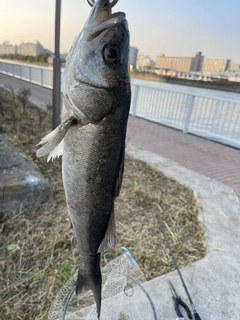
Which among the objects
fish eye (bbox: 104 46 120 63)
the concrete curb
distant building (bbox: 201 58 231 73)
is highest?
distant building (bbox: 201 58 231 73)

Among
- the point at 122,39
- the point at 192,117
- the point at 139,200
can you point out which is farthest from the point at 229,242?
the point at 192,117

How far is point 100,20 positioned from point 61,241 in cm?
222

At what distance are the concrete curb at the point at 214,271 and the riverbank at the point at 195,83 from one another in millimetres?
8798

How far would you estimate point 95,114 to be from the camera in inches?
38.8

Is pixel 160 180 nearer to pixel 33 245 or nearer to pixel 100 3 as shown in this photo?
pixel 33 245

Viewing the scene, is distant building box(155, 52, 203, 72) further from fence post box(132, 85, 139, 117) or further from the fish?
the fish

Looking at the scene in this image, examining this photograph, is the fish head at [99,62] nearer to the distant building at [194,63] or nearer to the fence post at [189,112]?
the fence post at [189,112]

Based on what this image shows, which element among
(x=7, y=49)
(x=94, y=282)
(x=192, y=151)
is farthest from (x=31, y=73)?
(x=94, y=282)

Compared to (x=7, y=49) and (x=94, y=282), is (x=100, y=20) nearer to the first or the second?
(x=94, y=282)

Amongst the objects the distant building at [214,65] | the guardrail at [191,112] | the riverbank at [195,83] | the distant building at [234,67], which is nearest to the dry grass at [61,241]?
the guardrail at [191,112]

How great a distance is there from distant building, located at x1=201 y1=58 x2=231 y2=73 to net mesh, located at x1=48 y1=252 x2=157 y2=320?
13650mm

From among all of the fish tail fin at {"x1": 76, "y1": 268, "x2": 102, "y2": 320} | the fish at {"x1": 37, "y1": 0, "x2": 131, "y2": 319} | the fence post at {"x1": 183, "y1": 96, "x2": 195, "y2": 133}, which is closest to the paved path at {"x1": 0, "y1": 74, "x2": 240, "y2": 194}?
the fence post at {"x1": 183, "y1": 96, "x2": 195, "y2": 133}

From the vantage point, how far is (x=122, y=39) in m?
0.95

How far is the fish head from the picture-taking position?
925 millimetres
